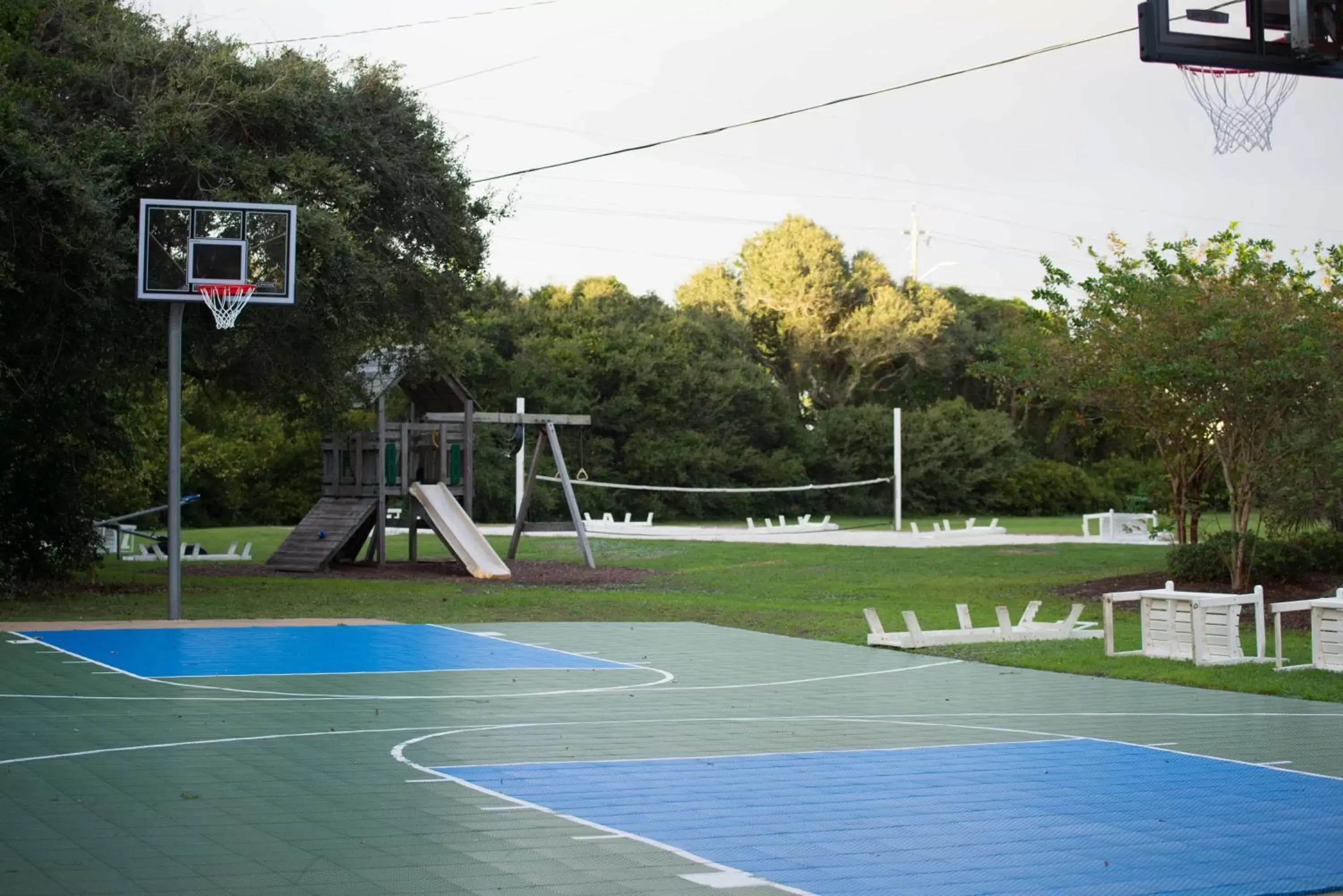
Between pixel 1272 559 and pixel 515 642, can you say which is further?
pixel 1272 559

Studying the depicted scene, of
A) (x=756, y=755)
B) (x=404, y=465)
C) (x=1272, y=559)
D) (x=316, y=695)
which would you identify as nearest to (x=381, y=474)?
(x=404, y=465)

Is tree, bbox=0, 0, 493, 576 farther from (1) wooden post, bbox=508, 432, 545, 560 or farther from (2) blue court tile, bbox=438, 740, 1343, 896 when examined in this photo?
(2) blue court tile, bbox=438, 740, 1343, 896

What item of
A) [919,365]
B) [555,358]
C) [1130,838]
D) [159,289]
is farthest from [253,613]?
[919,365]

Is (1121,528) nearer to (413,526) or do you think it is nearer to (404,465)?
(413,526)

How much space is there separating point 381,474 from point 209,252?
8.92 meters

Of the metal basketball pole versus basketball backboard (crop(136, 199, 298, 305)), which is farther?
the metal basketball pole

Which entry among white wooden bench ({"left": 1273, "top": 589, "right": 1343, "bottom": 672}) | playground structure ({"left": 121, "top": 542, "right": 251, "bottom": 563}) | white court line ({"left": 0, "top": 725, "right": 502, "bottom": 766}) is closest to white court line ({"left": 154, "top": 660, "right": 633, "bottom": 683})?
white court line ({"left": 0, "top": 725, "right": 502, "bottom": 766})

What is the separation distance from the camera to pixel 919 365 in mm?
57625

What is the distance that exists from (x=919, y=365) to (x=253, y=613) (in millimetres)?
42274

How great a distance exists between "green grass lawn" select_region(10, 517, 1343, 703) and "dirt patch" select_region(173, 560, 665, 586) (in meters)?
0.43

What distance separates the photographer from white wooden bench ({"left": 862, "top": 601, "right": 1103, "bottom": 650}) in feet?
49.3

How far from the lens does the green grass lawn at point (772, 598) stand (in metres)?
14.2

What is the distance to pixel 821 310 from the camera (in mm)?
57375

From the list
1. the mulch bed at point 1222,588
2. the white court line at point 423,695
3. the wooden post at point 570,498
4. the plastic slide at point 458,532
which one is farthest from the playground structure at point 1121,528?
the white court line at point 423,695
